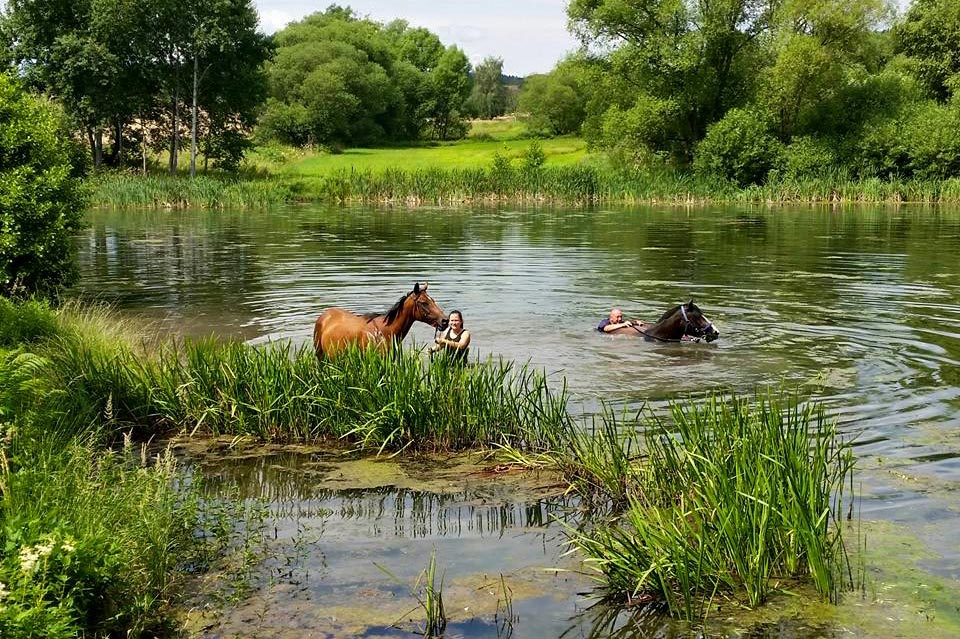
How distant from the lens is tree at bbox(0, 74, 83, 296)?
13148 mm

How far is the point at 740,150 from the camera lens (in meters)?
60.7

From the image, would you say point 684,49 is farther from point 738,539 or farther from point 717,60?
point 738,539

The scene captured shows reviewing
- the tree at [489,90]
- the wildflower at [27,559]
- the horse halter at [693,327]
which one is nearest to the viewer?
the wildflower at [27,559]

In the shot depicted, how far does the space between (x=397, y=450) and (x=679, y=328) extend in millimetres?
7416

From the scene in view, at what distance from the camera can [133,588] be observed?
213 inches

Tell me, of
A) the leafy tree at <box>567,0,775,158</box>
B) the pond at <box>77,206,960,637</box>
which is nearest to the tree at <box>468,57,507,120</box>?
the leafy tree at <box>567,0,775,158</box>

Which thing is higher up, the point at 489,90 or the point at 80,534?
the point at 489,90

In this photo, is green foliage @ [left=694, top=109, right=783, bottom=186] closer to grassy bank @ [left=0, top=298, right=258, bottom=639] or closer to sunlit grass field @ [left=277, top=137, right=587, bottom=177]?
sunlit grass field @ [left=277, top=137, right=587, bottom=177]

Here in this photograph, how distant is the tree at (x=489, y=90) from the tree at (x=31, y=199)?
13705 centimetres

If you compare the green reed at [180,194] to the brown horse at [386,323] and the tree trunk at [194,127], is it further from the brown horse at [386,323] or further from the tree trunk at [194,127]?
the brown horse at [386,323]

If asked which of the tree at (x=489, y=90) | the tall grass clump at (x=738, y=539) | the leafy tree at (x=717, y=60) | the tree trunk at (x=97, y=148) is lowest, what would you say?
the tall grass clump at (x=738, y=539)

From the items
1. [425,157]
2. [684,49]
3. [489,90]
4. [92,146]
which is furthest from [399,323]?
[489,90]

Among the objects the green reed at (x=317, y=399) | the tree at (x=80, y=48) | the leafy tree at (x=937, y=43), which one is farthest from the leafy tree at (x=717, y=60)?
the green reed at (x=317, y=399)

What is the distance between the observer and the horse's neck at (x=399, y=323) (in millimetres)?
11141
